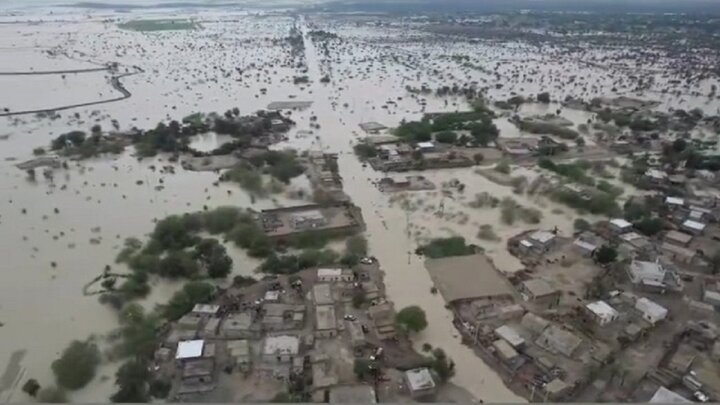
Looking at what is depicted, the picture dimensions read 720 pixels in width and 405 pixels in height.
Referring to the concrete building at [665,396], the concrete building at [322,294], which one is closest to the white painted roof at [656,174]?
the concrete building at [665,396]

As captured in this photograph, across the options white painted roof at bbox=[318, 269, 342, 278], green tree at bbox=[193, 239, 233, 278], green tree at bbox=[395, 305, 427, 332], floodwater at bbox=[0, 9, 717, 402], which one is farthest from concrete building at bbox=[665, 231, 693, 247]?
green tree at bbox=[193, 239, 233, 278]

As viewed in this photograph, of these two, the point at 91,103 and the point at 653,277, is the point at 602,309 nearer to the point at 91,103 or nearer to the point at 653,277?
the point at 653,277

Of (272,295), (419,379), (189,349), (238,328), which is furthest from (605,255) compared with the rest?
(189,349)

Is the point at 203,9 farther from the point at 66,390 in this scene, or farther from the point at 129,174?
the point at 66,390

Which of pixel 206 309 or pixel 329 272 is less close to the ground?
pixel 206 309

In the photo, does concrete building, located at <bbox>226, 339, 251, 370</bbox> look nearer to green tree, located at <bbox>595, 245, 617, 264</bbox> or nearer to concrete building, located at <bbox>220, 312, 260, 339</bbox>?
concrete building, located at <bbox>220, 312, 260, 339</bbox>

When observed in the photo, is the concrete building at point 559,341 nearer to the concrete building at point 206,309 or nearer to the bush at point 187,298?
the concrete building at point 206,309
